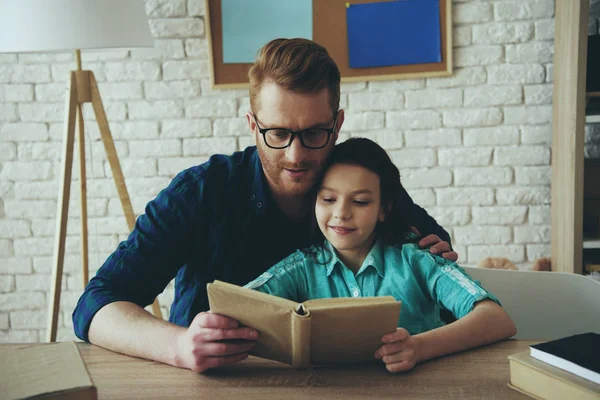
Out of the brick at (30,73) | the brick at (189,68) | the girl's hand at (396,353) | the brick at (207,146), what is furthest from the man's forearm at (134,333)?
the brick at (30,73)

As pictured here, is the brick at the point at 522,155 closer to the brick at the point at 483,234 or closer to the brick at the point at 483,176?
the brick at the point at 483,176

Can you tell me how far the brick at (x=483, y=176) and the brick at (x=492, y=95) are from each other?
280 mm

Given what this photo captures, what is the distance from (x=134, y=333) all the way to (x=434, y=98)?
1877 mm

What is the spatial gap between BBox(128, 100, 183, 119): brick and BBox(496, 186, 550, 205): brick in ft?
4.79

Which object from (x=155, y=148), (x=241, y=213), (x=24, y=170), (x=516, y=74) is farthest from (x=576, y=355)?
(x=24, y=170)

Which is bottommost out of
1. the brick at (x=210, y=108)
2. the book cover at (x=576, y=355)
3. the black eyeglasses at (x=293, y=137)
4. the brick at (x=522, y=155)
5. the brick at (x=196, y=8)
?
the book cover at (x=576, y=355)

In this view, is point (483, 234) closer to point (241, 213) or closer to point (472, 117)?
point (472, 117)

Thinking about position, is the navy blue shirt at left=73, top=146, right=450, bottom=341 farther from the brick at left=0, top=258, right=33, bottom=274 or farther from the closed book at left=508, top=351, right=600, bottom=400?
the brick at left=0, top=258, right=33, bottom=274

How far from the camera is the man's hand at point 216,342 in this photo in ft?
3.27

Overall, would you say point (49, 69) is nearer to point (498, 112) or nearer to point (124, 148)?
point (124, 148)

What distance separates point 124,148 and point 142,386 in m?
1.93

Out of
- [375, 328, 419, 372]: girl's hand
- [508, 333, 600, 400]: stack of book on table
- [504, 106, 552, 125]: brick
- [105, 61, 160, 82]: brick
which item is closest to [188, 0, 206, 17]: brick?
[105, 61, 160, 82]: brick

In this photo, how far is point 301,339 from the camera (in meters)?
0.96

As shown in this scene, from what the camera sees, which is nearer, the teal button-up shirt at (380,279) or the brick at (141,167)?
the teal button-up shirt at (380,279)
